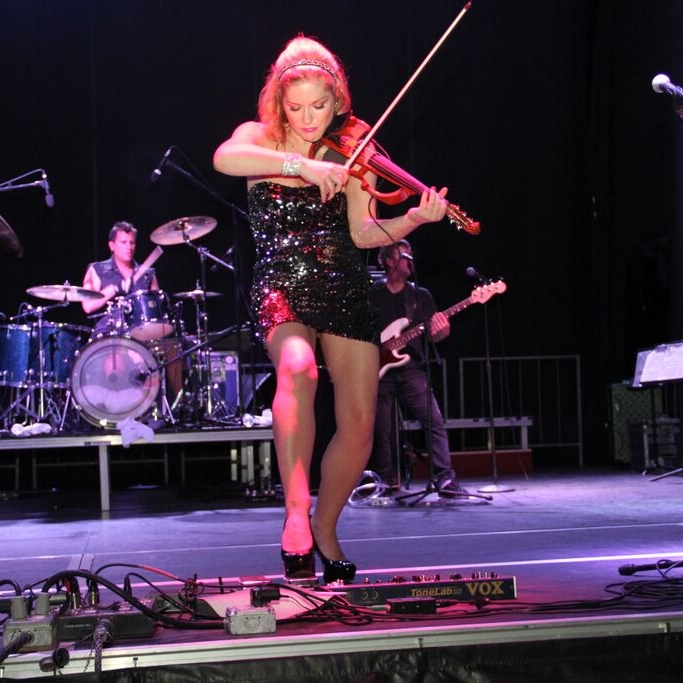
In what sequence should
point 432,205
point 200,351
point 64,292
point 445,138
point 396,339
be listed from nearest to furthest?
point 432,205, point 396,339, point 64,292, point 200,351, point 445,138

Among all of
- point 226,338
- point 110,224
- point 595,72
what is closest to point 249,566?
point 226,338

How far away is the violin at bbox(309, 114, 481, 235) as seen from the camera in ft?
9.71

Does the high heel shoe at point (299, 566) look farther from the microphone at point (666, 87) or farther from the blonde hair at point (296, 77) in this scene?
the microphone at point (666, 87)

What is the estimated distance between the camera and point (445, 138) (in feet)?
34.1

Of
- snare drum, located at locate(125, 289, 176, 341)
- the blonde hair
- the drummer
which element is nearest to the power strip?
the blonde hair

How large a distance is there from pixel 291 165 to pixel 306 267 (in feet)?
1.15

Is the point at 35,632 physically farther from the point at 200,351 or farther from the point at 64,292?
the point at 200,351

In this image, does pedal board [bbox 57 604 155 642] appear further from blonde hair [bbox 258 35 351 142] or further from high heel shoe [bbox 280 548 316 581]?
blonde hair [bbox 258 35 351 142]

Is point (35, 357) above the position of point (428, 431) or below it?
above

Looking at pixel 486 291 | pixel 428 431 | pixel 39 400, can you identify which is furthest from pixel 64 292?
pixel 486 291

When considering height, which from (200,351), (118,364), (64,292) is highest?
(64,292)

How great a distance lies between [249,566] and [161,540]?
1335 millimetres

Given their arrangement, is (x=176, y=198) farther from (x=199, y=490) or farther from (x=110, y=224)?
(x=199, y=490)

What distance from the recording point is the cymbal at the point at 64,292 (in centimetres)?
793
